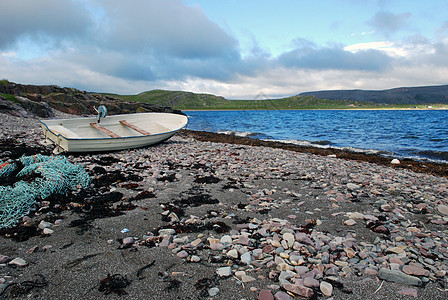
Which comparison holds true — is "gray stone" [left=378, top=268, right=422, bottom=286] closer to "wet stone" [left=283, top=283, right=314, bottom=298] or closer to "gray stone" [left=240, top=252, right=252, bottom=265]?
"wet stone" [left=283, top=283, right=314, bottom=298]

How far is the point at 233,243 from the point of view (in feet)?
14.6

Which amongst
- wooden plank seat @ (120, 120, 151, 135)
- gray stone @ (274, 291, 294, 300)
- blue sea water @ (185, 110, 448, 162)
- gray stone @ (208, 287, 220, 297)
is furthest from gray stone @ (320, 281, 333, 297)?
blue sea water @ (185, 110, 448, 162)

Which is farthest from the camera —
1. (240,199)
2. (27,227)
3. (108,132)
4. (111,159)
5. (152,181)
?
(108,132)

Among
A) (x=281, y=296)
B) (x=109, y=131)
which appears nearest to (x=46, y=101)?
(x=109, y=131)

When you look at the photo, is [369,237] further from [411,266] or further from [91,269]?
[91,269]

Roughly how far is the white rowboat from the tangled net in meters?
4.21

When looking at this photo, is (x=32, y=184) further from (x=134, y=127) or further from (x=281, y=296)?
(x=134, y=127)

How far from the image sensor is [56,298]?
300 cm

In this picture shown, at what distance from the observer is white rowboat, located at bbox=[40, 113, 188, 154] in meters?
12.1

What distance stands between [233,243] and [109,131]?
13.3 m

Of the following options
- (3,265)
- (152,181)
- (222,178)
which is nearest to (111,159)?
(152,181)

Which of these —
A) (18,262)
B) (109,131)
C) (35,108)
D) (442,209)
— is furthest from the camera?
(35,108)

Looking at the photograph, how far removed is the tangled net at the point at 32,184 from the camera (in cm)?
511

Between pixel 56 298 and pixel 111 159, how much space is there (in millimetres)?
8951
